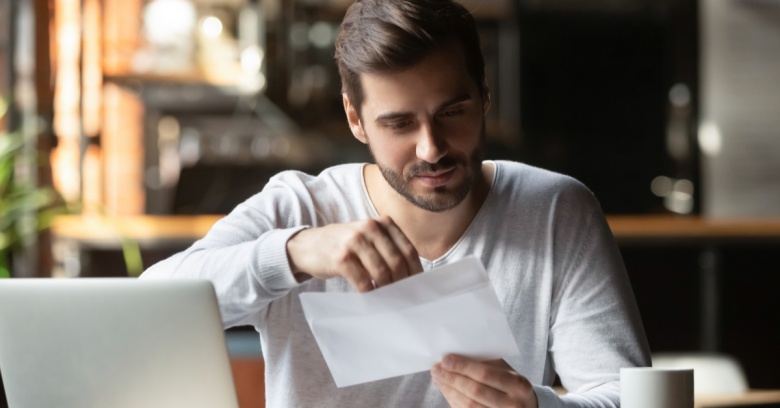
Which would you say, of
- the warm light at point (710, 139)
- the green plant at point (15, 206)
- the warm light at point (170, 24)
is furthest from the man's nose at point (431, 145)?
the warm light at point (710, 139)

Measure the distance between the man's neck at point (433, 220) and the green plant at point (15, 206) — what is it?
4.38 ft

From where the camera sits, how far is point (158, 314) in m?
1.02

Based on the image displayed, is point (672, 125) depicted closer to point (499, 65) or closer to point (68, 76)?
point (499, 65)

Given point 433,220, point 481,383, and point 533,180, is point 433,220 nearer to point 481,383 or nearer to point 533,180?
point 533,180

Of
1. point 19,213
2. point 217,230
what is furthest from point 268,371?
point 19,213

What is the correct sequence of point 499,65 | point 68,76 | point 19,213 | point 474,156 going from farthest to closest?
1. point 499,65
2. point 68,76
3. point 19,213
4. point 474,156

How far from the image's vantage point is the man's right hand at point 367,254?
109 centimetres

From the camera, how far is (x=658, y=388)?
3.44 feet

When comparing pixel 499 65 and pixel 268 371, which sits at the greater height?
pixel 499 65

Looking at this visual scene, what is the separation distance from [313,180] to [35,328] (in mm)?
631

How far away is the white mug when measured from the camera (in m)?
1.05

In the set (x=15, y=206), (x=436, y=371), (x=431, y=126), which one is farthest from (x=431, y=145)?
(x=15, y=206)

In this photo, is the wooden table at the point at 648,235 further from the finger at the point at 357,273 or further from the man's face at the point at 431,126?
the finger at the point at 357,273

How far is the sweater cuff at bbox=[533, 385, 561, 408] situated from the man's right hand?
20 centimetres
